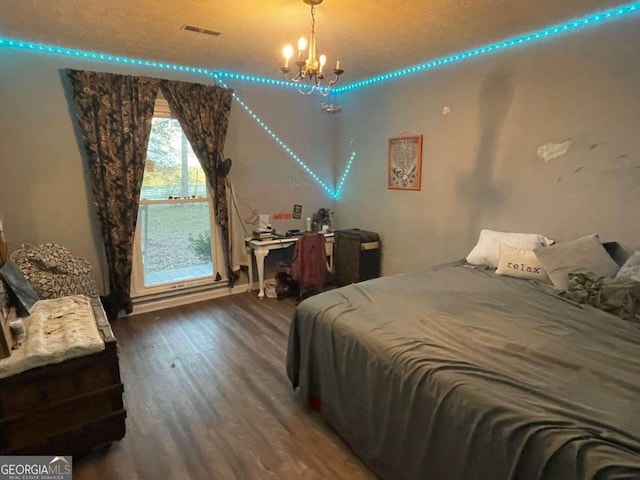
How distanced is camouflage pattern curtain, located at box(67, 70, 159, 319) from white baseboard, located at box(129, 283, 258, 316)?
0.18 metres

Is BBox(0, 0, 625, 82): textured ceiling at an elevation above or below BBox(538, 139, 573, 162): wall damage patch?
above

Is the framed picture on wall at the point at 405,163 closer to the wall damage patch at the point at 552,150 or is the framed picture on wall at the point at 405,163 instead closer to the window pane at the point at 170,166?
the wall damage patch at the point at 552,150

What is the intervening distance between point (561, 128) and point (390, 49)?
4.83ft

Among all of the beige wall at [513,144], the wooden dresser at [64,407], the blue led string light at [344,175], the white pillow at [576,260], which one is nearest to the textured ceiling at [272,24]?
the beige wall at [513,144]

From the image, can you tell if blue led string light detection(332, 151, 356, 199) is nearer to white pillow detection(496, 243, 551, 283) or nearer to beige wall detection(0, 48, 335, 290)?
beige wall detection(0, 48, 335, 290)

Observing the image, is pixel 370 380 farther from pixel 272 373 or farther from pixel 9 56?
pixel 9 56

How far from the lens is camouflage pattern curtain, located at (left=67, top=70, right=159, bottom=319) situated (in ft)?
10.4

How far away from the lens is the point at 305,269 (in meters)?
3.95

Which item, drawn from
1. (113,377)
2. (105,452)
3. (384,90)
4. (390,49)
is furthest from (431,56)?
(105,452)

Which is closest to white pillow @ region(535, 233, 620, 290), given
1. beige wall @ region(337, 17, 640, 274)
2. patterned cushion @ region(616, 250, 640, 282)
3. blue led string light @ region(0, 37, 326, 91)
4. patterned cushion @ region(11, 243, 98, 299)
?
patterned cushion @ region(616, 250, 640, 282)

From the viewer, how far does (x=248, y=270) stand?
4.34 meters

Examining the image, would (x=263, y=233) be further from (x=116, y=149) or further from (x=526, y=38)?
(x=526, y=38)

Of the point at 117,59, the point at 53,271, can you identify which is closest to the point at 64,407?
the point at 53,271

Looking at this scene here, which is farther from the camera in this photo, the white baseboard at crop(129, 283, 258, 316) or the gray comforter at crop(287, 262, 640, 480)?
the white baseboard at crop(129, 283, 258, 316)
